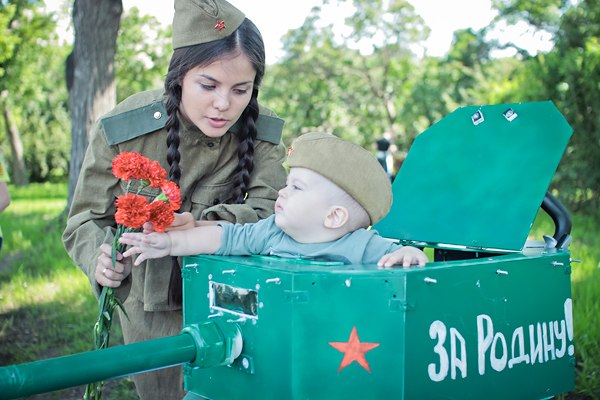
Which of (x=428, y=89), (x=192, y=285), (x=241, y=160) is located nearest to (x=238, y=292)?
(x=192, y=285)

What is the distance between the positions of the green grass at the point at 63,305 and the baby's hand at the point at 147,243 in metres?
1.93

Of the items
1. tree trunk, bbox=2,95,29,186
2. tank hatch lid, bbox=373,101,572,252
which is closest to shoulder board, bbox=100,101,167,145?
tank hatch lid, bbox=373,101,572,252

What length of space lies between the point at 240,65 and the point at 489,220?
3.11ft

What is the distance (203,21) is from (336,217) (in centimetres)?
74

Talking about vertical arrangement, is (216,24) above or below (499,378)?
above

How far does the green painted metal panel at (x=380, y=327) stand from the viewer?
1740 mm

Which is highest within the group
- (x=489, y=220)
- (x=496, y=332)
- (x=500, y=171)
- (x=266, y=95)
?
(x=266, y=95)

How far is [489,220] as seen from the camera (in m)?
2.44

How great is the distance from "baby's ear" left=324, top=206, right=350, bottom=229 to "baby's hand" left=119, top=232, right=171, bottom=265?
441mm

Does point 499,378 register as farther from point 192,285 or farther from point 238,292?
point 192,285

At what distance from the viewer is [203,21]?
88.7 inches

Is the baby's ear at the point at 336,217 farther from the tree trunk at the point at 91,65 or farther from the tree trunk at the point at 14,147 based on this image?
the tree trunk at the point at 14,147

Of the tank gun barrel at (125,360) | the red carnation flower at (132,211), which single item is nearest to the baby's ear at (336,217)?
the tank gun barrel at (125,360)

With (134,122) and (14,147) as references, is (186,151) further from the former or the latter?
(14,147)
